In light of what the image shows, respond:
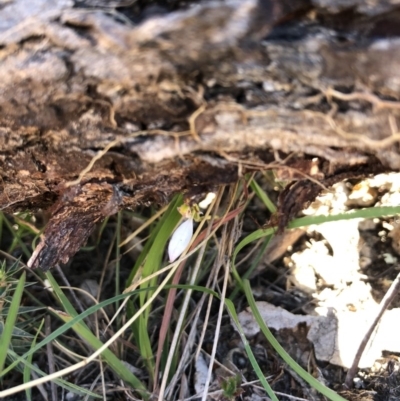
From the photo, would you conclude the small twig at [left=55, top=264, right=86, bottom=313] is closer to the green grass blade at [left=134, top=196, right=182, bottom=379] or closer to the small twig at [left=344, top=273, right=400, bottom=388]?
the green grass blade at [left=134, top=196, right=182, bottom=379]

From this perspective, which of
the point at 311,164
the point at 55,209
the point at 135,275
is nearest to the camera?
the point at 311,164

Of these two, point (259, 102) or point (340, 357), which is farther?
point (340, 357)

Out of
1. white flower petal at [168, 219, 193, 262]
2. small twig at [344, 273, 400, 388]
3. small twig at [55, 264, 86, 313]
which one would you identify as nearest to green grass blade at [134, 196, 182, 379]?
white flower petal at [168, 219, 193, 262]

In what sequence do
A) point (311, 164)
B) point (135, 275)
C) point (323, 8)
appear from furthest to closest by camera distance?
point (135, 275) < point (311, 164) < point (323, 8)

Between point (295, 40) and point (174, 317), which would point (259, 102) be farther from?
point (174, 317)

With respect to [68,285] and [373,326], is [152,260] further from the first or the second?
[373,326]

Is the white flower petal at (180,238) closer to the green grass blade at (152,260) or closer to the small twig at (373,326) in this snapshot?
the green grass blade at (152,260)

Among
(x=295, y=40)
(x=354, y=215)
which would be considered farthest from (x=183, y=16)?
(x=354, y=215)

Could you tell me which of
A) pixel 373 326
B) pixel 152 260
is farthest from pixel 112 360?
pixel 373 326
